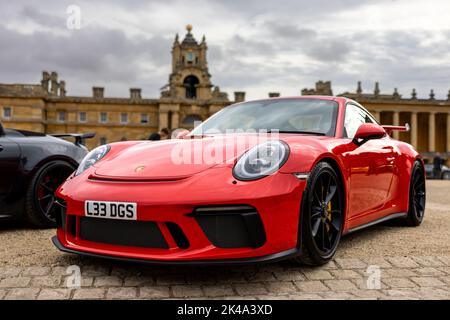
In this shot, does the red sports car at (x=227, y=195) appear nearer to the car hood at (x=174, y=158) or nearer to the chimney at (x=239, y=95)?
the car hood at (x=174, y=158)

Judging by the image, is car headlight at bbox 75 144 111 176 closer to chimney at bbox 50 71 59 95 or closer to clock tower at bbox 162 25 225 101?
clock tower at bbox 162 25 225 101

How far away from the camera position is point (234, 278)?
10.4 ft

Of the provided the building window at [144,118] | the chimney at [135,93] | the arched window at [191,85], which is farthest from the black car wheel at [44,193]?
the arched window at [191,85]

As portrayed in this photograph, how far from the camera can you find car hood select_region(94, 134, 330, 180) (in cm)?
312

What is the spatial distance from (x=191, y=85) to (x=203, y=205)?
75819 mm

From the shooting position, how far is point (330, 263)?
11.9 ft

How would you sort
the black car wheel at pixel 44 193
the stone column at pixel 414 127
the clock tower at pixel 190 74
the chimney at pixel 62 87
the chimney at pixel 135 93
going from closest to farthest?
the black car wheel at pixel 44 193, the stone column at pixel 414 127, the chimney at pixel 135 93, the clock tower at pixel 190 74, the chimney at pixel 62 87

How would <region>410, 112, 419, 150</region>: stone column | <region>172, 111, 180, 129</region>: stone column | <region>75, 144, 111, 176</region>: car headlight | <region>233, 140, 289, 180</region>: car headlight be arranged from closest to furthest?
1. <region>233, 140, 289, 180</region>: car headlight
2. <region>75, 144, 111, 176</region>: car headlight
3. <region>172, 111, 180, 129</region>: stone column
4. <region>410, 112, 419, 150</region>: stone column

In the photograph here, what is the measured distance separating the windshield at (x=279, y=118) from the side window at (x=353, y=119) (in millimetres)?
170

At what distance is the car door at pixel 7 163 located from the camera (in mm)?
4934

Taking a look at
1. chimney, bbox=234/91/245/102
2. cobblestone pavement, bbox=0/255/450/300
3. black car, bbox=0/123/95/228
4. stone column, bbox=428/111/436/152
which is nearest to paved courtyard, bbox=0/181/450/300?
cobblestone pavement, bbox=0/255/450/300

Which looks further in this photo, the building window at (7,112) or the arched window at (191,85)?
the arched window at (191,85)

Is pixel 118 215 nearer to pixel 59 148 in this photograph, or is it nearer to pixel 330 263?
pixel 330 263

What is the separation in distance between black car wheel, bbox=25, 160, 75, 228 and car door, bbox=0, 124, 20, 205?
24cm
